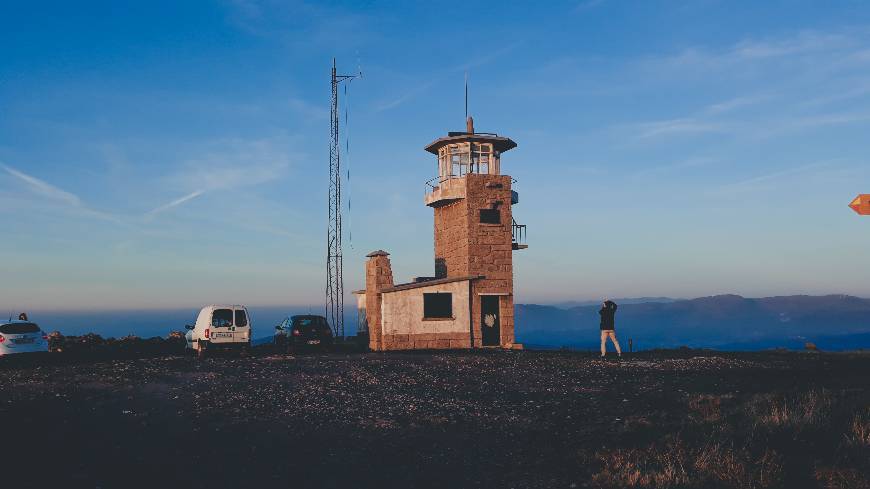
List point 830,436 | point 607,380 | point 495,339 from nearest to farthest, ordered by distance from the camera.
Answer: point 830,436 → point 607,380 → point 495,339

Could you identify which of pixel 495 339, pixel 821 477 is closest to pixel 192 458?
pixel 821 477

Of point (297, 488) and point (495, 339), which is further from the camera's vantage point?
point (495, 339)

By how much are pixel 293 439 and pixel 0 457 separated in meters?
4.08

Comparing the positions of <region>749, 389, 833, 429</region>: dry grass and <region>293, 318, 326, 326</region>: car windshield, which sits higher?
<region>293, 318, 326, 326</region>: car windshield

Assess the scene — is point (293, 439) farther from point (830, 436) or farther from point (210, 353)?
point (210, 353)

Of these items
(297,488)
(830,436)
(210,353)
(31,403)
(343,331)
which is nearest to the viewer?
(297,488)

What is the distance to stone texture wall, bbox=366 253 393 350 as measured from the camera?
2688 centimetres

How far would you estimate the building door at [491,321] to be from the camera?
99.6 feet

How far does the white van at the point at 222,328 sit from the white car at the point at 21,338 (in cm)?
527

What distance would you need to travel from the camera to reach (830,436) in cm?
986

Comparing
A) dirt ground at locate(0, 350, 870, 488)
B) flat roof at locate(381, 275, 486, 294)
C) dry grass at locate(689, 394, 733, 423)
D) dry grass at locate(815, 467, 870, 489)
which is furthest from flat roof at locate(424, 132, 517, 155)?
dry grass at locate(815, 467, 870, 489)

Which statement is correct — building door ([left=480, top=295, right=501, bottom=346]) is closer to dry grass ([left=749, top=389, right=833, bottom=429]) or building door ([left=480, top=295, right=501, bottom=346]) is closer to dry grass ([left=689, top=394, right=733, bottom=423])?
dry grass ([left=689, top=394, right=733, bottom=423])

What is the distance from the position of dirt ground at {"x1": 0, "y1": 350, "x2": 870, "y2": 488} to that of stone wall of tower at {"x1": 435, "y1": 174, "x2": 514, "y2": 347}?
11428mm

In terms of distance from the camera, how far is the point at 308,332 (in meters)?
28.4
